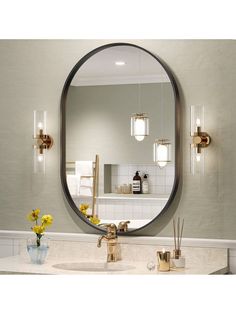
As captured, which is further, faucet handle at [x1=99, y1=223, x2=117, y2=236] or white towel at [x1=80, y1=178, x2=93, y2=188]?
white towel at [x1=80, y1=178, x2=93, y2=188]

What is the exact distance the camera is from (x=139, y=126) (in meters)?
2.47

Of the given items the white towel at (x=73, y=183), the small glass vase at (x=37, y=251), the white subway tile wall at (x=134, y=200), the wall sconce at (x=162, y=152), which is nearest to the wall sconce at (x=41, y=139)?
the white towel at (x=73, y=183)

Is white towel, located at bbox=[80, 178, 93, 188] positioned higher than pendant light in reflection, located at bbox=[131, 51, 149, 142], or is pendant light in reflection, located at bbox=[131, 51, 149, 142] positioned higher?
pendant light in reflection, located at bbox=[131, 51, 149, 142]

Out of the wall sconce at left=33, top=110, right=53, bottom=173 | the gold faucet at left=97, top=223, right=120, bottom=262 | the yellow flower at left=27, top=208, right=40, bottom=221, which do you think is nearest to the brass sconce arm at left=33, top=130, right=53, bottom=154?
the wall sconce at left=33, top=110, right=53, bottom=173

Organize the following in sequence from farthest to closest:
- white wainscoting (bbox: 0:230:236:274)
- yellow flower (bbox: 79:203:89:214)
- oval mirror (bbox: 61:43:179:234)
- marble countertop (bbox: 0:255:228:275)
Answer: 1. yellow flower (bbox: 79:203:89:214)
2. oval mirror (bbox: 61:43:179:234)
3. white wainscoting (bbox: 0:230:236:274)
4. marble countertop (bbox: 0:255:228:275)

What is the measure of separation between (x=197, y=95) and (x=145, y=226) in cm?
60

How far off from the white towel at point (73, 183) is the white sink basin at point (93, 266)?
0.33 m

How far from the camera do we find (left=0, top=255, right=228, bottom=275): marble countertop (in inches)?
85.7

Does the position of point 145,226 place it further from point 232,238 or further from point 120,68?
point 120,68

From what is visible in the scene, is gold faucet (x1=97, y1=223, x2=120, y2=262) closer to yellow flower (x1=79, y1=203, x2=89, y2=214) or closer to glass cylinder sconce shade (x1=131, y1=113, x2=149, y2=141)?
yellow flower (x1=79, y1=203, x2=89, y2=214)

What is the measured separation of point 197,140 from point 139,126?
0.91 feet

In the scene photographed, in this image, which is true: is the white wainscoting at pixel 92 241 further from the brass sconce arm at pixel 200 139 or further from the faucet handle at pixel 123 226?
the brass sconce arm at pixel 200 139

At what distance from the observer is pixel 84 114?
257 centimetres
